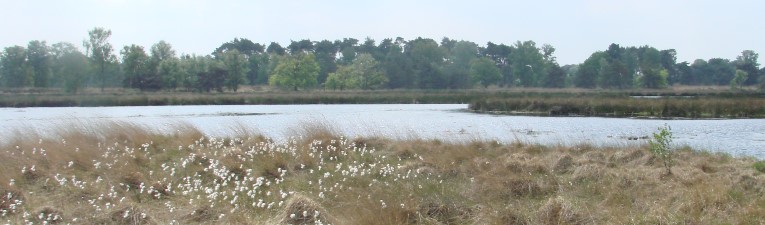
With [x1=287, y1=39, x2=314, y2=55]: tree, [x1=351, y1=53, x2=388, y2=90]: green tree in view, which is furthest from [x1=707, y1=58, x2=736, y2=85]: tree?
[x1=287, y1=39, x2=314, y2=55]: tree

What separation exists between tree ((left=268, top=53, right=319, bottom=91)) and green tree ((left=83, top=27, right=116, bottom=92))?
23.4 m

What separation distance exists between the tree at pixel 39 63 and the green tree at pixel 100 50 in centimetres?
575

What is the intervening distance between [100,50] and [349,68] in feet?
117

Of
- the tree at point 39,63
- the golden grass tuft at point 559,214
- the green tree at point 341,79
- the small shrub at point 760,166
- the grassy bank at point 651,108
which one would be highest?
the tree at point 39,63

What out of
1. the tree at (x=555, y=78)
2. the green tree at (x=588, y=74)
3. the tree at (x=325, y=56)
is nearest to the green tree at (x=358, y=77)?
the tree at (x=325, y=56)

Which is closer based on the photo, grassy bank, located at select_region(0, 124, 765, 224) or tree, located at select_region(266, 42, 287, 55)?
grassy bank, located at select_region(0, 124, 765, 224)

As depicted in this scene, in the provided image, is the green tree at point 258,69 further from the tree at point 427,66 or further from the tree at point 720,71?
the tree at point 720,71

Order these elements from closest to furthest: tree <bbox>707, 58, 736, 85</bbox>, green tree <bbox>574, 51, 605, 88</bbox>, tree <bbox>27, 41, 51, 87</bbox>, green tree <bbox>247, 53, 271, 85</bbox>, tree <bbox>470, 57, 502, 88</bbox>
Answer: tree <bbox>27, 41, 51, 87</bbox>
green tree <bbox>574, 51, 605, 88</bbox>
tree <bbox>470, 57, 502, 88</bbox>
green tree <bbox>247, 53, 271, 85</bbox>
tree <bbox>707, 58, 736, 85</bbox>

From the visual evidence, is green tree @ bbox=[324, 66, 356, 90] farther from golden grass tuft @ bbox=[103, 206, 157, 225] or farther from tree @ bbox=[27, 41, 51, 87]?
golden grass tuft @ bbox=[103, 206, 157, 225]

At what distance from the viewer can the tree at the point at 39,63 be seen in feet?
308

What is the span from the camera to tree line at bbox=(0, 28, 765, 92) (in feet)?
296

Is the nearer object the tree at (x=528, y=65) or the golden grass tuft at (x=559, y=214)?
the golden grass tuft at (x=559, y=214)

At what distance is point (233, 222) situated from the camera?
8.80 m

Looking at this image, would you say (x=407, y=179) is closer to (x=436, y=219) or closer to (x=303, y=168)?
(x=303, y=168)
